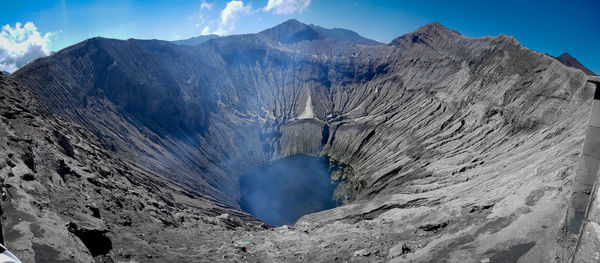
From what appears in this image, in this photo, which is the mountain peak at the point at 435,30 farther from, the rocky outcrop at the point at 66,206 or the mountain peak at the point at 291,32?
the rocky outcrop at the point at 66,206

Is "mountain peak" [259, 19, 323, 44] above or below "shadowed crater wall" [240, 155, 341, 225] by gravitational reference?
above

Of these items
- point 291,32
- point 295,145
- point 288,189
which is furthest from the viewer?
point 291,32

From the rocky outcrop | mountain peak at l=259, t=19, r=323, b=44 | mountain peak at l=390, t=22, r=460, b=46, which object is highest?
mountain peak at l=259, t=19, r=323, b=44

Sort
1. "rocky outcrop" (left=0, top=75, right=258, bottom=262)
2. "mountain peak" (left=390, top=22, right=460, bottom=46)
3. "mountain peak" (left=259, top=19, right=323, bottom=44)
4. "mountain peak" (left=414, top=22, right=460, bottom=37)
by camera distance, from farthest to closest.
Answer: "mountain peak" (left=259, top=19, right=323, bottom=44), "mountain peak" (left=414, top=22, right=460, bottom=37), "mountain peak" (left=390, top=22, right=460, bottom=46), "rocky outcrop" (left=0, top=75, right=258, bottom=262)

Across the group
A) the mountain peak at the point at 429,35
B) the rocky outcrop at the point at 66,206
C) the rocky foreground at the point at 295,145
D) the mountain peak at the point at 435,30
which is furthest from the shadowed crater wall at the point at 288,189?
the mountain peak at the point at 435,30

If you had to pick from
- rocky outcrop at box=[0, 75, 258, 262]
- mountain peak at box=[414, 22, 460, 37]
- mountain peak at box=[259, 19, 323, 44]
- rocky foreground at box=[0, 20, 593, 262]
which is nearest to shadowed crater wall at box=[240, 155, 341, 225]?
rocky foreground at box=[0, 20, 593, 262]

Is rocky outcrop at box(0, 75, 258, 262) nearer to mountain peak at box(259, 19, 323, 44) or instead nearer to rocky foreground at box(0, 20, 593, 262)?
rocky foreground at box(0, 20, 593, 262)

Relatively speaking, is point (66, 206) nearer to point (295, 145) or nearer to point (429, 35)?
point (295, 145)

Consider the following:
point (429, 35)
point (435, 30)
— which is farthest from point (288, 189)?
point (435, 30)
